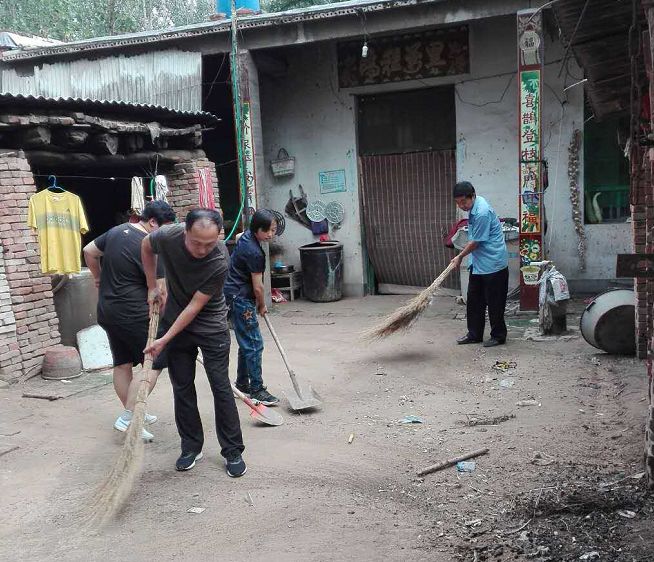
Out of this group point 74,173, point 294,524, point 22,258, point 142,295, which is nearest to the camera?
point 294,524

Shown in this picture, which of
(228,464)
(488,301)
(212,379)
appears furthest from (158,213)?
(488,301)

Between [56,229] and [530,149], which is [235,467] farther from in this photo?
[530,149]

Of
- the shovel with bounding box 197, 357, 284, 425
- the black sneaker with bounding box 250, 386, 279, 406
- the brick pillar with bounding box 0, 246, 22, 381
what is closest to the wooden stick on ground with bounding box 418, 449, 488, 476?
the shovel with bounding box 197, 357, 284, 425

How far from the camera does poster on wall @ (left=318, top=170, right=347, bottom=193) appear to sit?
1139 centimetres

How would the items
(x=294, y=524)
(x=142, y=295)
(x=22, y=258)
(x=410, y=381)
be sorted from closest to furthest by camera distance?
(x=294, y=524), (x=142, y=295), (x=410, y=381), (x=22, y=258)

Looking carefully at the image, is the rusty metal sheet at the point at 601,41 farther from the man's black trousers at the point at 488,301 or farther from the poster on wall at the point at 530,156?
the poster on wall at the point at 530,156

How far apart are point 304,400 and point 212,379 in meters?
1.47

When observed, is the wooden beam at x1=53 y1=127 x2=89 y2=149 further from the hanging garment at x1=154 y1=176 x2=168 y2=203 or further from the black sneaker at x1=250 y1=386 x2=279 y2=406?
the black sneaker at x1=250 y1=386 x2=279 y2=406

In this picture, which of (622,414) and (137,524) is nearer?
(137,524)

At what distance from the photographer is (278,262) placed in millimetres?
11633

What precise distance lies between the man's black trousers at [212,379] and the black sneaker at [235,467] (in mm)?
32

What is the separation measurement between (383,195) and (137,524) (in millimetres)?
8353

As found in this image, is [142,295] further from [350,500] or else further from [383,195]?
[383,195]

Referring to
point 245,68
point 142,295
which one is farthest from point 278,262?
point 142,295
